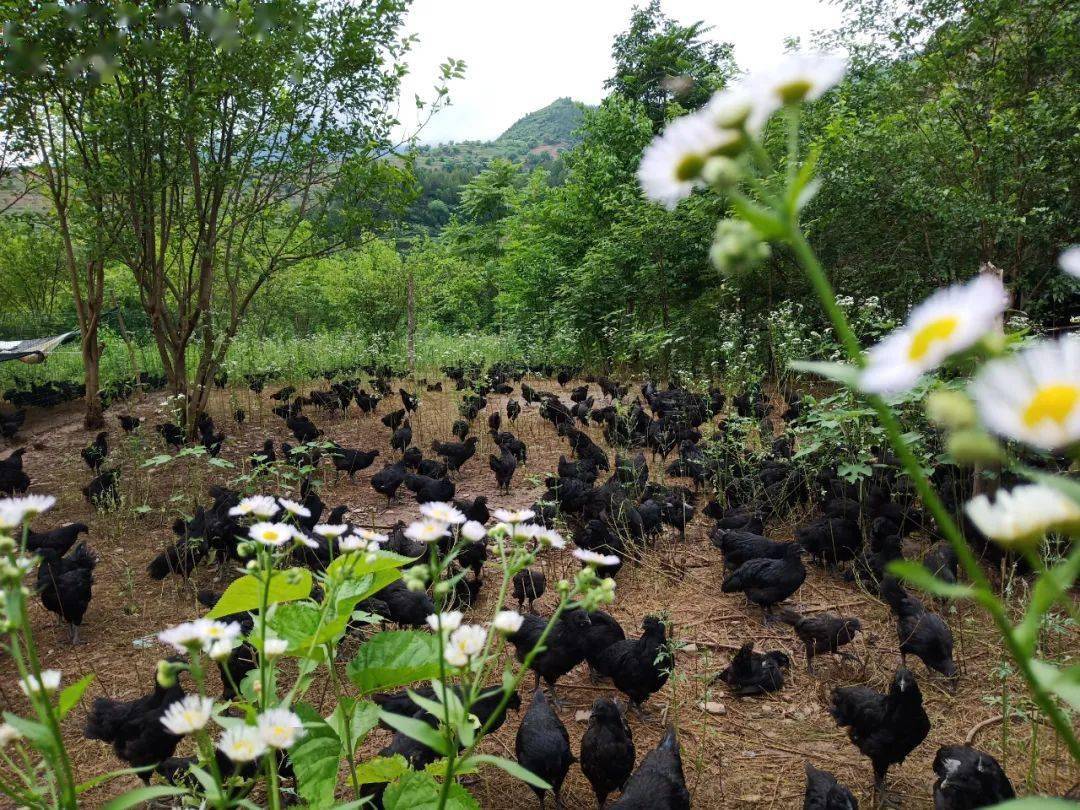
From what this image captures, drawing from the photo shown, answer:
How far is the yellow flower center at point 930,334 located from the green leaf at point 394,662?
1187mm

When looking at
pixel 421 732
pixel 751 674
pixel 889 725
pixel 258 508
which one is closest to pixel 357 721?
pixel 421 732

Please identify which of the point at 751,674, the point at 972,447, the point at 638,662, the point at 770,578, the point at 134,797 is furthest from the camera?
the point at 770,578

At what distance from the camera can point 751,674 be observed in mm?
2588

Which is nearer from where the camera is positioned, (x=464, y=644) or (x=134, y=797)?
(x=134, y=797)

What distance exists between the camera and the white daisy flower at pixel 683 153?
582 millimetres

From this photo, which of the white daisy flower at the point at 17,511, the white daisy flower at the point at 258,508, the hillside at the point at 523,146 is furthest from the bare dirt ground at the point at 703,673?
the hillside at the point at 523,146

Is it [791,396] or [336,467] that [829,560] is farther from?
[336,467]

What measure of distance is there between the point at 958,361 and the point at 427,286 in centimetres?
1723

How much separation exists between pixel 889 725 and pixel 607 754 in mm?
922

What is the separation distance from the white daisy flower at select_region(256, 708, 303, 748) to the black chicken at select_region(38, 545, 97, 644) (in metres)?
2.68

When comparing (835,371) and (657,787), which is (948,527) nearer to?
(835,371)

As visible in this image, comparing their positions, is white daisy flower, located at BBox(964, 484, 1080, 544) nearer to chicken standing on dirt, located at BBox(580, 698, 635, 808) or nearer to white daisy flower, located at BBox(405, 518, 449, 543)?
white daisy flower, located at BBox(405, 518, 449, 543)

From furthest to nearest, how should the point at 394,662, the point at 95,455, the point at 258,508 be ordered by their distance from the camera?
1. the point at 95,455
2. the point at 394,662
3. the point at 258,508

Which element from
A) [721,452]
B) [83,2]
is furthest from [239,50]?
[721,452]
